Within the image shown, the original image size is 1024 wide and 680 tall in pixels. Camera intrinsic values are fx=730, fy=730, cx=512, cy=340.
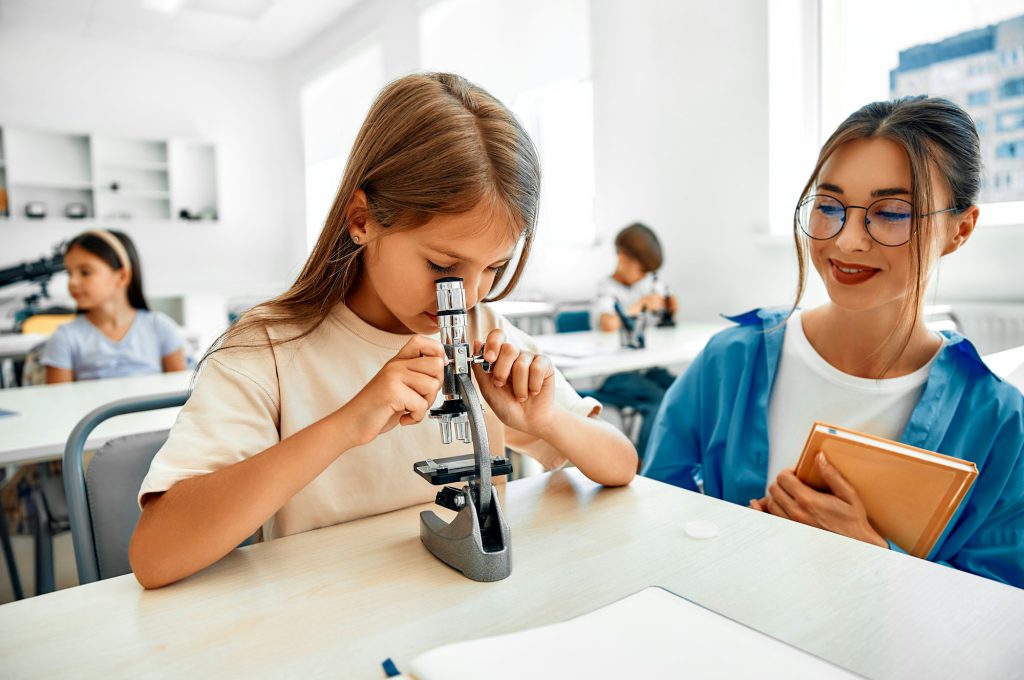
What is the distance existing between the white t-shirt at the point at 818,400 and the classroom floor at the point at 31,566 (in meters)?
2.08

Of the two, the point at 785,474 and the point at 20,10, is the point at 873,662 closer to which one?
the point at 785,474

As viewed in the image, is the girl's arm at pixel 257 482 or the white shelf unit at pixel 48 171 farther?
the white shelf unit at pixel 48 171

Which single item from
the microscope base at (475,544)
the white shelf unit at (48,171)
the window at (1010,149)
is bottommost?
the microscope base at (475,544)

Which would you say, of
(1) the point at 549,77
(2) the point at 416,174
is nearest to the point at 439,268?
(2) the point at 416,174

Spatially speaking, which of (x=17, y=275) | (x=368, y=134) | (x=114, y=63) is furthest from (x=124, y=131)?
(x=368, y=134)

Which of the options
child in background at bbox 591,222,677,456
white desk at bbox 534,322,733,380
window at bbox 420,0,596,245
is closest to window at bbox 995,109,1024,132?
white desk at bbox 534,322,733,380

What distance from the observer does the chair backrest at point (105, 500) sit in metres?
1.09

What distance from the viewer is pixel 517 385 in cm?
93

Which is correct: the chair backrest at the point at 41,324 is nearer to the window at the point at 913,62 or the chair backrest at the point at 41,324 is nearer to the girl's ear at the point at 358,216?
the girl's ear at the point at 358,216

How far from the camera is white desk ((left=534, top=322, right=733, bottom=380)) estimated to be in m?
2.45

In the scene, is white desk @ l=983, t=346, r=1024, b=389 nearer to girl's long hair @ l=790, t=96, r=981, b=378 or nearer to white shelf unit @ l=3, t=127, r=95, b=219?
girl's long hair @ l=790, t=96, r=981, b=378

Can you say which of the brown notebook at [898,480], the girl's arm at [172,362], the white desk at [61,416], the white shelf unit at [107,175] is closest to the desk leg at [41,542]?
the white desk at [61,416]

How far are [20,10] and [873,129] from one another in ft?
27.3

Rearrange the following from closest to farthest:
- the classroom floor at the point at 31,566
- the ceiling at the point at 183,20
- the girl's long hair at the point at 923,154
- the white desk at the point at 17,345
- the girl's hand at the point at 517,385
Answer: the girl's hand at the point at 517,385
the girl's long hair at the point at 923,154
the classroom floor at the point at 31,566
the white desk at the point at 17,345
the ceiling at the point at 183,20
